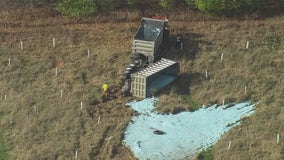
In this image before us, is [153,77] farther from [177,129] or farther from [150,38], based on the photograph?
[177,129]

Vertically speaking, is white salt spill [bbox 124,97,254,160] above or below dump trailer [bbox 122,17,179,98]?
below

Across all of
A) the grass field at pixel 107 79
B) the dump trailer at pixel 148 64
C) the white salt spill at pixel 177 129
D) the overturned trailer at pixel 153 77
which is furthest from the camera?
the dump trailer at pixel 148 64

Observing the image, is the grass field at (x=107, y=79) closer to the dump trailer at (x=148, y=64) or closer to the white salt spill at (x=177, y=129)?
the white salt spill at (x=177, y=129)

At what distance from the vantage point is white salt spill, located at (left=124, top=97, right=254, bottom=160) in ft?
119

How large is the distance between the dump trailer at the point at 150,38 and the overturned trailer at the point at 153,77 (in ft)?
2.89

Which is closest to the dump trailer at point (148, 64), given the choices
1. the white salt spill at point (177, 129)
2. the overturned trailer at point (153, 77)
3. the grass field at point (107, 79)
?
the overturned trailer at point (153, 77)

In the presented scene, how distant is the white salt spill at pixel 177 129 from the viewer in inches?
1426

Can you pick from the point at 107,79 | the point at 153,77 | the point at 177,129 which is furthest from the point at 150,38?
the point at 177,129

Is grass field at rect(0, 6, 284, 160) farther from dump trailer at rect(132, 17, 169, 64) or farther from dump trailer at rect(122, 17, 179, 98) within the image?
dump trailer at rect(132, 17, 169, 64)

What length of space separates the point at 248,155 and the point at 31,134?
13.3 metres

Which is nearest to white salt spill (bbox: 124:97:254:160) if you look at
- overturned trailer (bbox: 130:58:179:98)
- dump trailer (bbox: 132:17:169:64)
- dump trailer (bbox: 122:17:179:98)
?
overturned trailer (bbox: 130:58:179:98)

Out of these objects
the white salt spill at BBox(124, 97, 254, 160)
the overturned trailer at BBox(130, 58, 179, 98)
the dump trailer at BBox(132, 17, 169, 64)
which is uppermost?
the dump trailer at BBox(132, 17, 169, 64)

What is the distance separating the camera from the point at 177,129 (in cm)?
3797

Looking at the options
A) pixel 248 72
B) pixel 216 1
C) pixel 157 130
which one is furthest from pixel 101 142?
pixel 216 1
